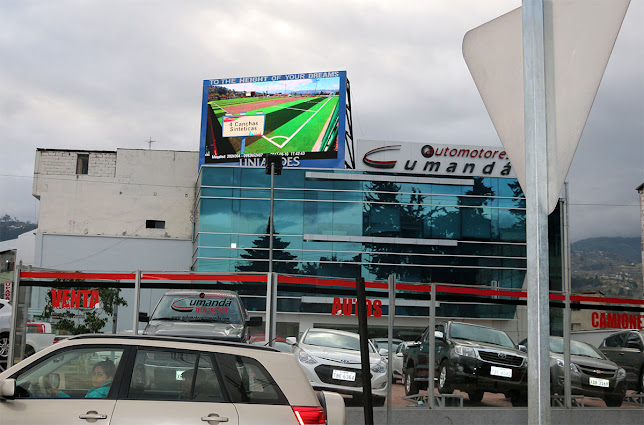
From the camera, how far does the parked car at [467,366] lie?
39.9ft

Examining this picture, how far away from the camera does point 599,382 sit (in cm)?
1326

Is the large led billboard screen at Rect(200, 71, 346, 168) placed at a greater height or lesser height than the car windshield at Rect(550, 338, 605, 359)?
greater

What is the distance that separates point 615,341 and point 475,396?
4008 mm

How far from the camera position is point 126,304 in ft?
41.6

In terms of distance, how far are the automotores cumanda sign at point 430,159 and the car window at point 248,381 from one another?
47.6 meters

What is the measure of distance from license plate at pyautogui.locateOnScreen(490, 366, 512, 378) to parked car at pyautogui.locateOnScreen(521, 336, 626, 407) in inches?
28.9

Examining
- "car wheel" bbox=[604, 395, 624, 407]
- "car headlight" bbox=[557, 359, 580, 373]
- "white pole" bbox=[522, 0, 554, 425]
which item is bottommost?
"car wheel" bbox=[604, 395, 624, 407]

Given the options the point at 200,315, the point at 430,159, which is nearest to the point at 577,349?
the point at 200,315

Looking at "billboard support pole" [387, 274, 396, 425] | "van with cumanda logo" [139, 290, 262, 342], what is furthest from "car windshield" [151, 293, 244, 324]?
"billboard support pole" [387, 274, 396, 425]

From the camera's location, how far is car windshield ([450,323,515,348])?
12.8m

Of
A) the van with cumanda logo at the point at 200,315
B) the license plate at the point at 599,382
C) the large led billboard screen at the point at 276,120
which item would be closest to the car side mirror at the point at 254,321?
the van with cumanda logo at the point at 200,315

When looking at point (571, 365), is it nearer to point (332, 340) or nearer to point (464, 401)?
point (464, 401)

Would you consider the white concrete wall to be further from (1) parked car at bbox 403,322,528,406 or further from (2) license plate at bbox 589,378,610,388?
(2) license plate at bbox 589,378,610,388

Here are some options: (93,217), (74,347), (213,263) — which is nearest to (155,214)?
(93,217)
